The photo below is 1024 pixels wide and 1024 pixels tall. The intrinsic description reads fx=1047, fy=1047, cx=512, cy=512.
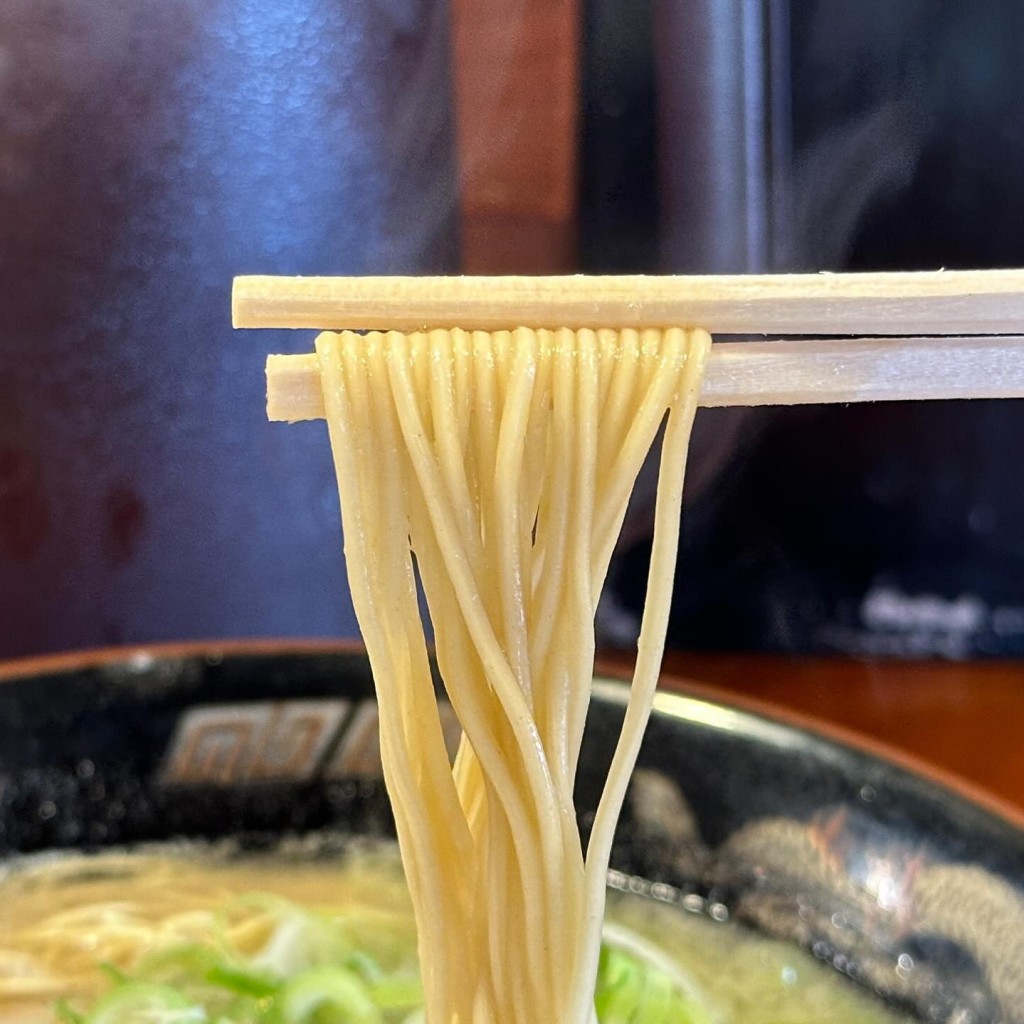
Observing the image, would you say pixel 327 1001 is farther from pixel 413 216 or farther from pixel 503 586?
pixel 413 216

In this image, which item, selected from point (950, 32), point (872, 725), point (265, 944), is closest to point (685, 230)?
point (950, 32)

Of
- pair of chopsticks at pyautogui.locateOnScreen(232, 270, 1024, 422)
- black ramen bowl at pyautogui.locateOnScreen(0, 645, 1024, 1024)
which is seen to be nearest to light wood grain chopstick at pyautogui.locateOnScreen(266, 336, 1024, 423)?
pair of chopsticks at pyautogui.locateOnScreen(232, 270, 1024, 422)

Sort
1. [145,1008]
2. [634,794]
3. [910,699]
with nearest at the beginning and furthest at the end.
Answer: [145,1008] → [634,794] → [910,699]

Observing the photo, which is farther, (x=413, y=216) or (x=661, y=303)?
(x=413, y=216)

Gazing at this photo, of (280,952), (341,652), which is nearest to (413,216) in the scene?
(341,652)

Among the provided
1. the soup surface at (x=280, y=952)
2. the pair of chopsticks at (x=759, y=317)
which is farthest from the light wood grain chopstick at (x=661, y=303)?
the soup surface at (x=280, y=952)

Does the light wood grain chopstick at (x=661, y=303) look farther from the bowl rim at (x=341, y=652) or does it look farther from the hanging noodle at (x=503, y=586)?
the bowl rim at (x=341, y=652)

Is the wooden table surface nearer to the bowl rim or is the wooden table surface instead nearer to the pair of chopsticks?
the bowl rim
